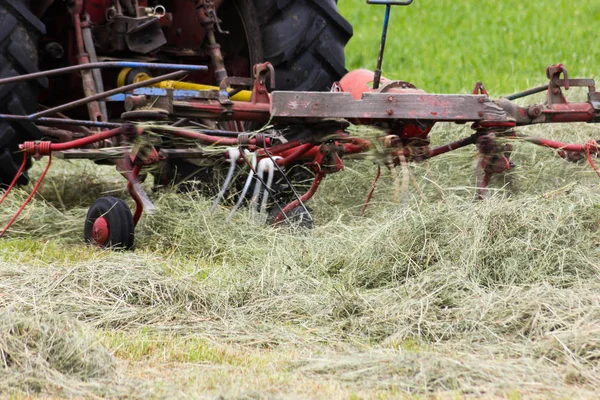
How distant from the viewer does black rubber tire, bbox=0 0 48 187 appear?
15.8 ft

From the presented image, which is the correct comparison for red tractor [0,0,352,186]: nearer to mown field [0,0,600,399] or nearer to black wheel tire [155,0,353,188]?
black wheel tire [155,0,353,188]

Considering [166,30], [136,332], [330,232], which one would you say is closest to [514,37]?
[166,30]

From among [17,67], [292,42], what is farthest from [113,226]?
[292,42]

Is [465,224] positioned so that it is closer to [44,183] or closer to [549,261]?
[549,261]

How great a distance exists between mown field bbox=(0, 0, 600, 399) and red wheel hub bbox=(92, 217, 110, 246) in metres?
0.10

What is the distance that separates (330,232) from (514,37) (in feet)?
23.7

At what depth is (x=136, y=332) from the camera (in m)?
3.39

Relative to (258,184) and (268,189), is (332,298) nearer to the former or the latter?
Result: (268,189)

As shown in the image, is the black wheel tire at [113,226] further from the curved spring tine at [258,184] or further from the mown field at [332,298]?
the curved spring tine at [258,184]

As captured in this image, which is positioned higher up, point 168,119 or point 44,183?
point 168,119

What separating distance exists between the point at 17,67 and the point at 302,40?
1.47 m

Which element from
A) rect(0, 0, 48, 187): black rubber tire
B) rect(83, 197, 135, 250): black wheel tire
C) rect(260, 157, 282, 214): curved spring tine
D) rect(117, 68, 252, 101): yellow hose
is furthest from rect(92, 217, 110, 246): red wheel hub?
rect(117, 68, 252, 101): yellow hose

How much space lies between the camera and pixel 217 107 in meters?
4.45

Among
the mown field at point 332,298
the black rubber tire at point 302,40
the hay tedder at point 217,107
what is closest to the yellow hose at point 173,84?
the hay tedder at point 217,107
